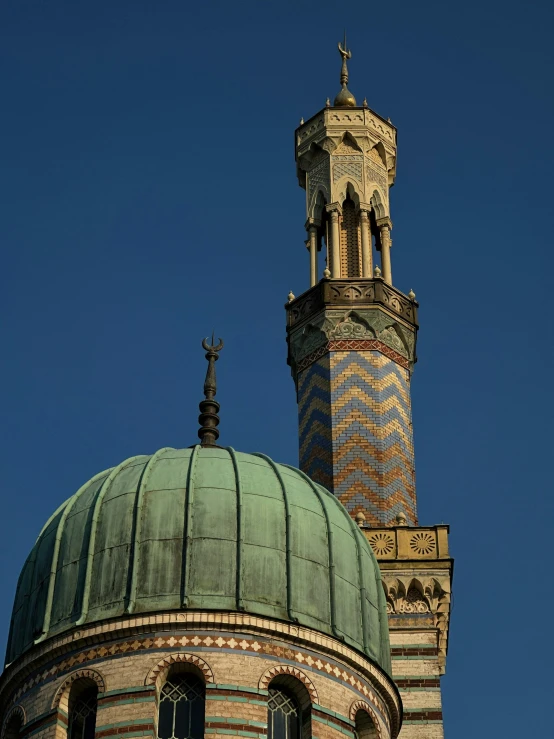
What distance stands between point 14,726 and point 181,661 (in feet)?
8.11

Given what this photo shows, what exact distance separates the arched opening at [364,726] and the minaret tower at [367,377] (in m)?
3.72

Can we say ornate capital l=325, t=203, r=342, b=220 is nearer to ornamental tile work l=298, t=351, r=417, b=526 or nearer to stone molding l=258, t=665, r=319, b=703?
ornamental tile work l=298, t=351, r=417, b=526

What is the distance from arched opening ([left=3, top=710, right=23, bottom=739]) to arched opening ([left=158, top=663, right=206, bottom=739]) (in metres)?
2.00

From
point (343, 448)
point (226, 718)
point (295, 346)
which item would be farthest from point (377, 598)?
point (295, 346)

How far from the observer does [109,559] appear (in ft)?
76.9

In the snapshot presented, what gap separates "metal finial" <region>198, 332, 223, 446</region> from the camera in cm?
2661

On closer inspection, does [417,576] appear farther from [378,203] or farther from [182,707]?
[378,203]

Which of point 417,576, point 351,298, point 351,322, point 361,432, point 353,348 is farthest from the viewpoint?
point 351,298

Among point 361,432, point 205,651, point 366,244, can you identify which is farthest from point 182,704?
point 366,244

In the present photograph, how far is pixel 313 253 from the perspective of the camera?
36.0 m

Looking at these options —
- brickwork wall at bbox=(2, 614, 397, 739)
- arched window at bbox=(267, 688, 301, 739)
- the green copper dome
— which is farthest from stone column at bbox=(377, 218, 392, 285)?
arched window at bbox=(267, 688, 301, 739)

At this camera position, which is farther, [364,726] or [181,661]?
[364,726]

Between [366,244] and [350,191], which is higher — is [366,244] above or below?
below

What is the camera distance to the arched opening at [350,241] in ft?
116
